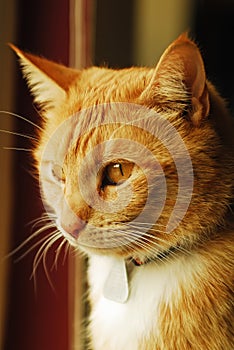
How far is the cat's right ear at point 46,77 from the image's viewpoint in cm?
72

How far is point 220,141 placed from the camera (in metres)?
0.65

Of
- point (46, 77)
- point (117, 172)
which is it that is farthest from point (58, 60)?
point (117, 172)

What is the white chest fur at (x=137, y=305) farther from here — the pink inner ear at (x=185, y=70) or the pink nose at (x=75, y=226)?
the pink inner ear at (x=185, y=70)

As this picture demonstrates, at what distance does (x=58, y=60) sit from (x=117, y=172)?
0.32 metres

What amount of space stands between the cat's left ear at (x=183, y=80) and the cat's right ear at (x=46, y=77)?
153 mm

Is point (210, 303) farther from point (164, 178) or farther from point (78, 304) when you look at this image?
point (78, 304)

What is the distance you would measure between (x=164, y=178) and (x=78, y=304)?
0.32 m

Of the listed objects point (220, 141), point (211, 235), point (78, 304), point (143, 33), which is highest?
point (143, 33)

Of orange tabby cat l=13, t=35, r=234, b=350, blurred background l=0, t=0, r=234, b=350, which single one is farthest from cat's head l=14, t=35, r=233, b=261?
blurred background l=0, t=0, r=234, b=350

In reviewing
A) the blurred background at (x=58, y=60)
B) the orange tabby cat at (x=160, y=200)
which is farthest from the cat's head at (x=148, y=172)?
the blurred background at (x=58, y=60)

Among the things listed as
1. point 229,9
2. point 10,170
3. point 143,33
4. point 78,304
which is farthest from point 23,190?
point 229,9

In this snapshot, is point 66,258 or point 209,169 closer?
point 209,169

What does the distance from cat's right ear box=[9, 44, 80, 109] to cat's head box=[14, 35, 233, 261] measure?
81mm

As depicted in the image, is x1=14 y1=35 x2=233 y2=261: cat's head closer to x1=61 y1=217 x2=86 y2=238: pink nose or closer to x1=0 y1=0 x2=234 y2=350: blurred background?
x1=61 y1=217 x2=86 y2=238: pink nose
